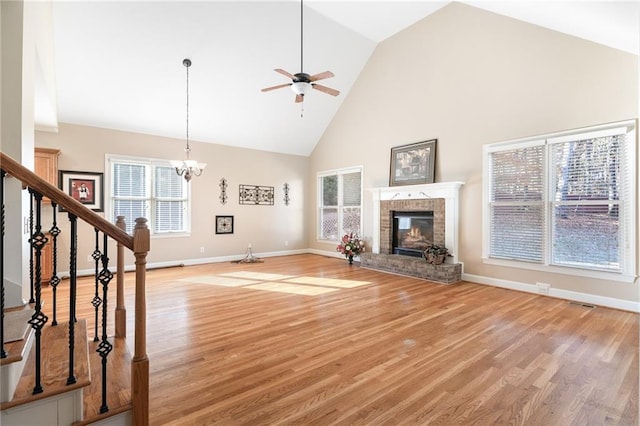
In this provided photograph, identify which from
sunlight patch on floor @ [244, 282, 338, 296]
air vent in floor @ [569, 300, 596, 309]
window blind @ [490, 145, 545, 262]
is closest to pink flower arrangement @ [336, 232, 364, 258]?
sunlight patch on floor @ [244, 282, 338, 296]

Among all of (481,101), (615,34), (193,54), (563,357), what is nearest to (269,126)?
(193,54)

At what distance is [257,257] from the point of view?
805 cm

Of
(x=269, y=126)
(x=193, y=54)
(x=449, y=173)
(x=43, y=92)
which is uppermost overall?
(x=193, y=54)

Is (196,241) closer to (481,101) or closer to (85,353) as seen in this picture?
(85,353)

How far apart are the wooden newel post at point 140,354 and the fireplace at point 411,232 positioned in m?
5.34

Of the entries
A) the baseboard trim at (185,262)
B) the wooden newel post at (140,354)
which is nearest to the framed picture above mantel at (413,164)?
the baseboard trim at (185,262)

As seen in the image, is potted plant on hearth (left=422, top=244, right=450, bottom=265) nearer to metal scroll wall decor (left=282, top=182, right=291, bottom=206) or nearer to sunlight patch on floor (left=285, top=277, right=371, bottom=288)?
sunlight patch on floor (left=285, top=277, right=371, bottom=288)

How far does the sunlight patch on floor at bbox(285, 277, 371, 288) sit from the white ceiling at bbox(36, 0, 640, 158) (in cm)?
398

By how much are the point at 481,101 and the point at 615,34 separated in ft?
7.44

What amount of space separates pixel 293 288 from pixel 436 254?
268 centimetres

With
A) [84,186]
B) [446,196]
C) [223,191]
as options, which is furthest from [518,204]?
[84,186]

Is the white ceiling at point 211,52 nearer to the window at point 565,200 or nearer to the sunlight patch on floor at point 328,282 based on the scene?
the window at point 565,200

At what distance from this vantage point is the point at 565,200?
4402 millimetres

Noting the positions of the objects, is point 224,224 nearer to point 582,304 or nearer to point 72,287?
point 72,287
